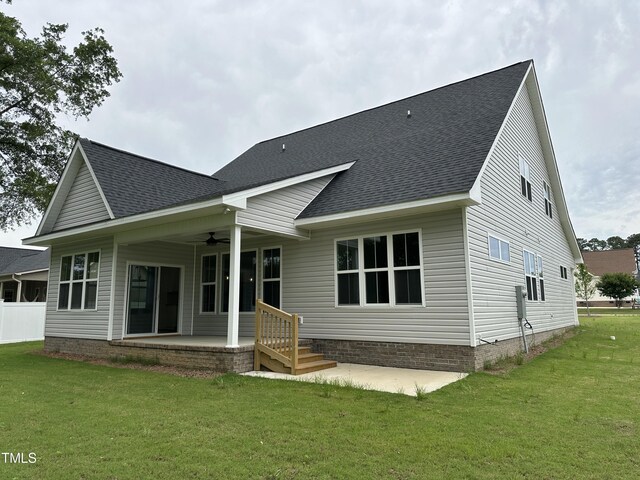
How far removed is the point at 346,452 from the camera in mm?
3789

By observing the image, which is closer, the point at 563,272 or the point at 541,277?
the point at 541,277

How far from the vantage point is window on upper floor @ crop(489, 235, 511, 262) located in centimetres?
911

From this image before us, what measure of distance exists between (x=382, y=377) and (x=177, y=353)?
4152 mm

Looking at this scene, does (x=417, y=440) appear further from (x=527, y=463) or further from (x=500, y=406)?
(x=500, y=406)

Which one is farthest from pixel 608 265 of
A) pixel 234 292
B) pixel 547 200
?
pixel 234 292

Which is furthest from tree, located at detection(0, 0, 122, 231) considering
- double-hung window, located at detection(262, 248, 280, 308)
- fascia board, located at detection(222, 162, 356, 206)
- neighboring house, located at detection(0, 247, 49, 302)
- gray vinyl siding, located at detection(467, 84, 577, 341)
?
gray vinyl siding, located at detection(467, 84, 577, 341)

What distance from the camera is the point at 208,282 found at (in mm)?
11781

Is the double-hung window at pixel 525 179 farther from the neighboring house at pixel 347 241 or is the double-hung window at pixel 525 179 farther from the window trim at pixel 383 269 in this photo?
the window trim at pixel 383 269

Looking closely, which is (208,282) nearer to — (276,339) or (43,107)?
(276,339)

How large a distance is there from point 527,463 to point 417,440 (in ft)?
3.16

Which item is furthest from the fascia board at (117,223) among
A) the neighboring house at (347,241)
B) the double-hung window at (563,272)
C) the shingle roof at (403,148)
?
the double-hung window at (563,272)

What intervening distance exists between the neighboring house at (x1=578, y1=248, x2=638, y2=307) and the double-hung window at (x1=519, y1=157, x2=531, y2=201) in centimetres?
4403

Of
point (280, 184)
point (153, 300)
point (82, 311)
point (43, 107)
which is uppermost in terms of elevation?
point (43, 107)

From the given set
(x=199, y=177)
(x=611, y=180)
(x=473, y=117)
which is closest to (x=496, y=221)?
(x=473, y=117)
